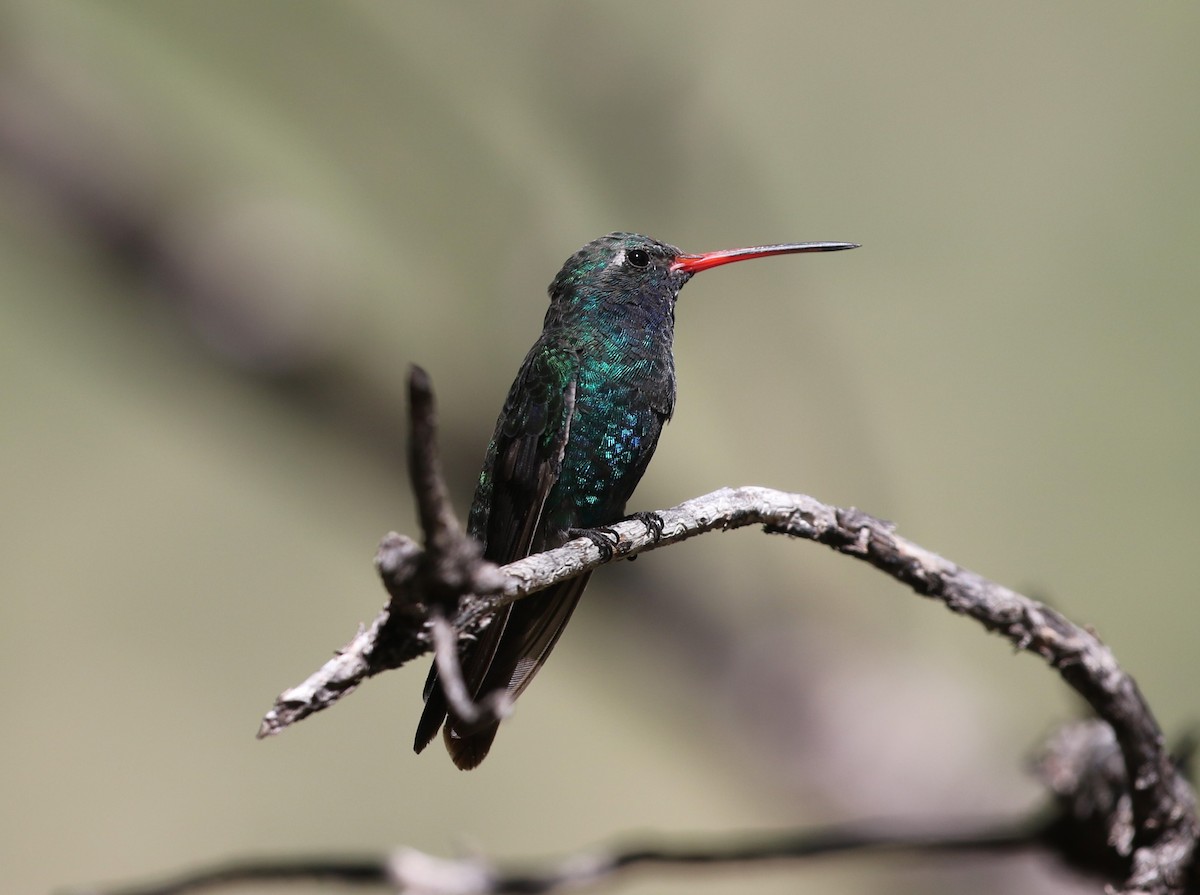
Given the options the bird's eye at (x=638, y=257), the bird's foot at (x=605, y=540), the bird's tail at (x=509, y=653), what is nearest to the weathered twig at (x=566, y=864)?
the bird's tail at (x=509, y=653)

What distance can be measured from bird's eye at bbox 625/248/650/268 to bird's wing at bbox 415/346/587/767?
369 mm

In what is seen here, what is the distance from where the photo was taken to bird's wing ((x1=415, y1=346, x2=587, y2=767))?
1683mm

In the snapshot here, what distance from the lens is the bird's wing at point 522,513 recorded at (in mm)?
1683

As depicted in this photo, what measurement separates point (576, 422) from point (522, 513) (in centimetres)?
27

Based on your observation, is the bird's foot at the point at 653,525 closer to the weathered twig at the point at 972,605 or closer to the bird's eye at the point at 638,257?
the weathered twig at the point at 972,605

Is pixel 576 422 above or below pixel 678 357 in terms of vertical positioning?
below

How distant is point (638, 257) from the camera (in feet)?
7.99

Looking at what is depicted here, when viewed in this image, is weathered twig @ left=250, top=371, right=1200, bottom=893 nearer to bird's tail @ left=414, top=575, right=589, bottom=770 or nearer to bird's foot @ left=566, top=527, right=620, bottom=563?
bird's foot @ left=566, top=527, right=620, bottom=563

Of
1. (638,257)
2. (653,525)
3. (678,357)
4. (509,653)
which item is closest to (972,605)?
(653,525)

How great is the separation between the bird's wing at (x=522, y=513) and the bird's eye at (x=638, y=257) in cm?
37

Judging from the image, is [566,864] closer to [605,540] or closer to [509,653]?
[509,653]

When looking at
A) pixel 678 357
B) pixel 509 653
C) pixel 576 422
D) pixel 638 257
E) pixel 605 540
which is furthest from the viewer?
pixel 678 357

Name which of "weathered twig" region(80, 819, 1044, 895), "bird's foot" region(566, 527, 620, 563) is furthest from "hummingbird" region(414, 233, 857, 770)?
"weathered twig" region(80, 819, 1044, 895)

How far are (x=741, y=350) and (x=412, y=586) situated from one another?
8.86 ft
